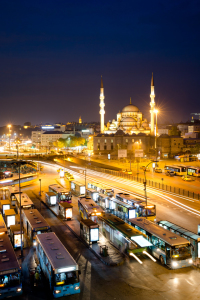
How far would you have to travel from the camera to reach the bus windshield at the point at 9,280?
39.5ft

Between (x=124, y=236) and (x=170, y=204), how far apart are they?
13186 millimetres

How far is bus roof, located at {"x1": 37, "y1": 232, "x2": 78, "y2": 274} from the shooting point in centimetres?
1218

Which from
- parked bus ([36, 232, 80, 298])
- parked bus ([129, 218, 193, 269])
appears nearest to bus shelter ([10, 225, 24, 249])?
parked bus ([36, 232, 80, 298])

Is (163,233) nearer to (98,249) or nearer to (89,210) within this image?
(98,249)

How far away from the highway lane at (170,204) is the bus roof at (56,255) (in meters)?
11.1

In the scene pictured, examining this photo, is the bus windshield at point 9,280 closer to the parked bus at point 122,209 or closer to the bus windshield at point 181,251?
the bus windshield at point 181,251

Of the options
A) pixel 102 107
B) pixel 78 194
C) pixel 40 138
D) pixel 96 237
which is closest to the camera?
pixel 96 237

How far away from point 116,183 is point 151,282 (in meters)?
27.8

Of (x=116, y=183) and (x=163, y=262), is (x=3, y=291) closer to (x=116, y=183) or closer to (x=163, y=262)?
(x=163, y=262)

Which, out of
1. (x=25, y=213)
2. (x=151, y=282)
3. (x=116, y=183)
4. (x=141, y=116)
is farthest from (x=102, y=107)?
(x=151, y=282)

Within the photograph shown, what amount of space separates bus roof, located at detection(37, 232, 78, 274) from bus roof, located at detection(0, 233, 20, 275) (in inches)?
58.4

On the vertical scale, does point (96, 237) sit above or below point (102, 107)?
below

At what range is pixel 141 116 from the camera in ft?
368

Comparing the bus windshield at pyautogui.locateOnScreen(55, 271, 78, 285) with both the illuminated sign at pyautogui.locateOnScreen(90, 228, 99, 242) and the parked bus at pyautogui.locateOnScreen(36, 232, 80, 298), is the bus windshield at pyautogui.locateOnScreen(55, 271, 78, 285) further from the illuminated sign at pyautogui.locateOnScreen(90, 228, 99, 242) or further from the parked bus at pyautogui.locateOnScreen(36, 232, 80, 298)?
the illuminated sign at pyautogui.locateOnScreen(90, 228, 99, 242)
